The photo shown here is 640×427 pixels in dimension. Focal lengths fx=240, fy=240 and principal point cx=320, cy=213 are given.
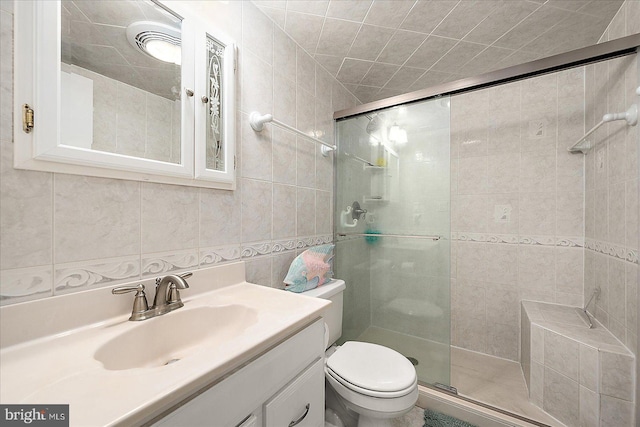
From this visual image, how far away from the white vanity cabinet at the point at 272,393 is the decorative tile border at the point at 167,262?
506 millimetres

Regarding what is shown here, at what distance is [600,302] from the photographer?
4.78ft

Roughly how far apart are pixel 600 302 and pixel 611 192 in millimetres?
669

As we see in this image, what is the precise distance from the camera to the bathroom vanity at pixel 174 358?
16.7 inches

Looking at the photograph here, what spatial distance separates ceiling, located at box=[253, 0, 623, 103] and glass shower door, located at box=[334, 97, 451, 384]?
36cm

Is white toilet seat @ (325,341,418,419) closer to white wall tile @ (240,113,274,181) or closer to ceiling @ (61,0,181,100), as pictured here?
white wall tile @ (240,113,274,181)

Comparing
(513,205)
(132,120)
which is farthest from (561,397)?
(132,120)

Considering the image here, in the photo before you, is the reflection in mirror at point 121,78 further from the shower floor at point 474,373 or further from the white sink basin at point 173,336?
the shower floor at point 474,373

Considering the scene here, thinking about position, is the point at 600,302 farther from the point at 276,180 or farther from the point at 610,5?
the point at 276,180

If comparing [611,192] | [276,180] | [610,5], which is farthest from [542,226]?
[276,180]

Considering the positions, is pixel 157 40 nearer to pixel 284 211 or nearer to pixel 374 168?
pixel 284 211

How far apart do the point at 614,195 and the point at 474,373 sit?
1.42 m

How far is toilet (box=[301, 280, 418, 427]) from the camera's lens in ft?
3.36

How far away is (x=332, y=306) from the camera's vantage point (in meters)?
1.42

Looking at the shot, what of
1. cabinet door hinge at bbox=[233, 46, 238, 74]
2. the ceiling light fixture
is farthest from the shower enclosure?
the ceiling light fixture
